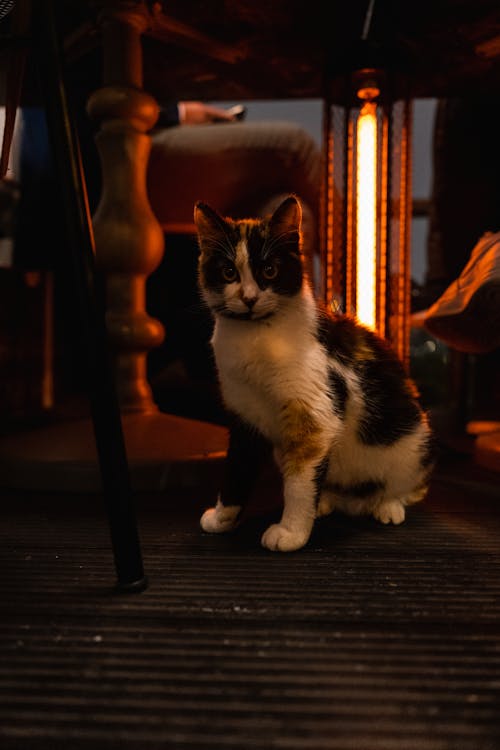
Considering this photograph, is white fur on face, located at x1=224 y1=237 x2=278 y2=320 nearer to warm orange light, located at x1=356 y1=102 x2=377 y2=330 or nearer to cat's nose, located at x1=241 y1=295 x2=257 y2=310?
cat's nose, located at x1=241 y1=295 x2=257 y2=310

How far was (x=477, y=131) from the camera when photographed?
7.25ft

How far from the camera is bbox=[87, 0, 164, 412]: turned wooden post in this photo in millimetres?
1449

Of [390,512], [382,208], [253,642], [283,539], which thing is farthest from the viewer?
[382,208]

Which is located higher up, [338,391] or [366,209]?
[366,209]

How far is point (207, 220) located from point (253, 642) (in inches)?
26.4

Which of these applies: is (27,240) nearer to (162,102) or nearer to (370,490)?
(162,102)

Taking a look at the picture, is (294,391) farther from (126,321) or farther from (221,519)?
(126,321)

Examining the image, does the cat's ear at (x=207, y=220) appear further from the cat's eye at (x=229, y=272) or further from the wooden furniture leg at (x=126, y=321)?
the wooden furniture leg at (x=126, y=321)

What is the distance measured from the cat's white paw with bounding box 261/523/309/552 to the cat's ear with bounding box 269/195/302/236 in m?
0.49

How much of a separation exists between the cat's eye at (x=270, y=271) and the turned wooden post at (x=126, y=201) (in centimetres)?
66

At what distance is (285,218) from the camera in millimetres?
985

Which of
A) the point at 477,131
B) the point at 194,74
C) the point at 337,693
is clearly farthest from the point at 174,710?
the point at 477,131

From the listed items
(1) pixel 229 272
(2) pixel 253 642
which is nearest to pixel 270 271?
(1) pixel 229 272

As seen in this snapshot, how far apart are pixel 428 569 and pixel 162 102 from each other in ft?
5.43
